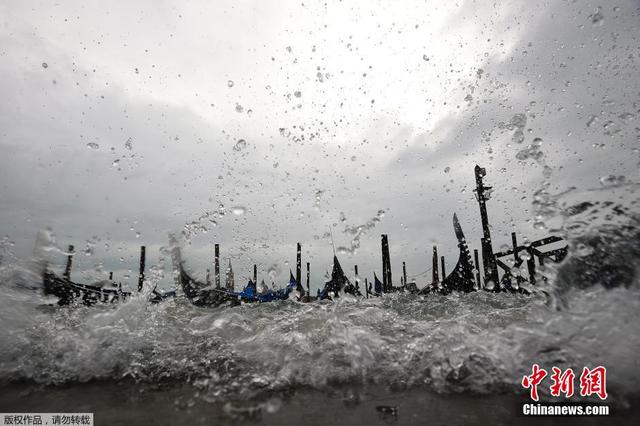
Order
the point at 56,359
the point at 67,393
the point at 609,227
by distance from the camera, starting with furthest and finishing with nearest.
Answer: the point at 609,227 → the point at 56,359 → the point at 67,393

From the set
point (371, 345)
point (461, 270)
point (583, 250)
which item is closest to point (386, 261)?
point (461, 270)

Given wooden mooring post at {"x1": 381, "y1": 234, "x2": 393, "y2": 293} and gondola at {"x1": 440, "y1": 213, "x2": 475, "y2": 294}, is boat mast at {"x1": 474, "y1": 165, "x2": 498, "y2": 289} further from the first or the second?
wooden mooring post at {"x1": 381, "y1": 234, "x2": 393, "y2": 293}

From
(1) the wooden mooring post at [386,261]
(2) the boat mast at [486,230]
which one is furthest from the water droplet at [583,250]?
(1) the wooden mooring post at [386,261]

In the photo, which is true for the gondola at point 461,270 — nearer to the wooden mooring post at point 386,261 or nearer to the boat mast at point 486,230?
the boat mast at point 486,230

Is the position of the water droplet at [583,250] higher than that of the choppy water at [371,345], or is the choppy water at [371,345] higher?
the water droplet at [583,250]

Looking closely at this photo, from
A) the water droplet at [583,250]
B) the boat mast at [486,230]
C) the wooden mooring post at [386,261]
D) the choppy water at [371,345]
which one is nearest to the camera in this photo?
the choppy water at [371,345]

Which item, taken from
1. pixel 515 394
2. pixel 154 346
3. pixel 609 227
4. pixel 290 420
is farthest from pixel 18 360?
pixel 609 227

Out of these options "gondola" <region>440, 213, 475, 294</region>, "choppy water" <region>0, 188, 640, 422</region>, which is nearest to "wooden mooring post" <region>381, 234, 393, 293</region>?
"gondola" <region>440, 213, 475, 294</region>

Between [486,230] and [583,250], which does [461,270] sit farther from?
[583,250]

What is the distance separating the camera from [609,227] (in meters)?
3.12

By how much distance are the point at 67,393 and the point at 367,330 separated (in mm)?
2362

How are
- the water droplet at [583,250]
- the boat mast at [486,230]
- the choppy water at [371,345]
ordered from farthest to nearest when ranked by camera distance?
the boat mast at [486,230] → the water droplet at [583,250] → the choppy water at [371,345]

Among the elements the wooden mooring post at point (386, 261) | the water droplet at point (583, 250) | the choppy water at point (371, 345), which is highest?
the wooden mooring post at point (386, 261)

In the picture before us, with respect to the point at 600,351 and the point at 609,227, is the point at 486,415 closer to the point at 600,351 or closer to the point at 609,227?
the point at 600,351
